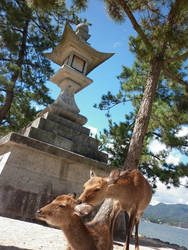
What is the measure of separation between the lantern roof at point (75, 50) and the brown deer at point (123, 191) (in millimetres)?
5722

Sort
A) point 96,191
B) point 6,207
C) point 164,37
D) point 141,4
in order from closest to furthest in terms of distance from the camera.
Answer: point 96,191 < point 6,207 < point 164,37 < point 141,4

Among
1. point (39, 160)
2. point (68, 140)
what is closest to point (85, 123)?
point (68, 140)

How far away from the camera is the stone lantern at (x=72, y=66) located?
6.55 metres

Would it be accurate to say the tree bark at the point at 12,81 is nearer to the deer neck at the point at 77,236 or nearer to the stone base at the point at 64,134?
the stone base at the point at 64,134

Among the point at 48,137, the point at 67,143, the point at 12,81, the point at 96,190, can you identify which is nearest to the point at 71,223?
the point at 96,190

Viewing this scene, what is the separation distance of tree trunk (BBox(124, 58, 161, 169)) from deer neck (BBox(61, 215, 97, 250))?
2498 millimetres

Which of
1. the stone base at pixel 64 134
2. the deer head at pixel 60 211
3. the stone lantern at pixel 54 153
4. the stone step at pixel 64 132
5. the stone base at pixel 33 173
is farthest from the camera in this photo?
the stone step at pixel 64 132

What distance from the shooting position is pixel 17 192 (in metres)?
4.36

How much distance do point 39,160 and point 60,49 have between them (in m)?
4.87

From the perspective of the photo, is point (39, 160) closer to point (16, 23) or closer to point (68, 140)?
point (68, 140)

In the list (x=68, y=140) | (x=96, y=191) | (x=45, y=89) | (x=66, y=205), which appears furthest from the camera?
(x=45, y=89)

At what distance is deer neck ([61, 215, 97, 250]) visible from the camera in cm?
196

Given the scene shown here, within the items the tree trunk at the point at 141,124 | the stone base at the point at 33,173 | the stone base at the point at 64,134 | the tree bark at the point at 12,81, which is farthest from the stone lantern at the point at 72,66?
the tree trunk at the point at 141,124

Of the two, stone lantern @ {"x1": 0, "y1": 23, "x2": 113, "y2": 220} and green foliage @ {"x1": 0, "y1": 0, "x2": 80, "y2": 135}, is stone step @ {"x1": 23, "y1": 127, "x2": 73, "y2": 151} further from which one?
green foliage @ {"x1": 0, "y1": 0, "x2": 80, "y2": 135}
